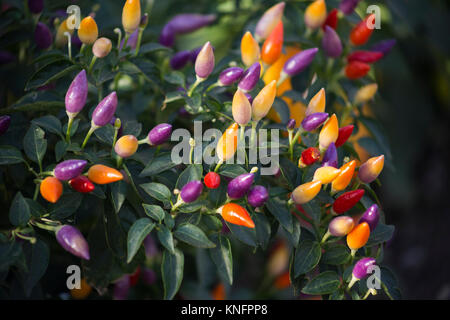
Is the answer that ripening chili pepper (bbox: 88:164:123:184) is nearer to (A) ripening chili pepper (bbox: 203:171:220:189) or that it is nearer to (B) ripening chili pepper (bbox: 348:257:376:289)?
(A) ripening chili pepper (bbox: 203:171:220:189)

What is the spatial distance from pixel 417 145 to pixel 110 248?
4.79ft

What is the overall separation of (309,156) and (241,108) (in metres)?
0.12

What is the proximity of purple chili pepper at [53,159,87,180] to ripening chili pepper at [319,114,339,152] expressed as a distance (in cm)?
33

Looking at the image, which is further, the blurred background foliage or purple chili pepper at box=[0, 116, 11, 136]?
the blurred background foliage

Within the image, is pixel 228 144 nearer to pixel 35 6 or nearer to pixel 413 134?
pixel 35 6

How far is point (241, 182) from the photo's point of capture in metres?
0.68

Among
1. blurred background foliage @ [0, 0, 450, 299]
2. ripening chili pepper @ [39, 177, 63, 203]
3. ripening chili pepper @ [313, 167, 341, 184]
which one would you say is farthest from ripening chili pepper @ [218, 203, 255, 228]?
blurred background foliage @ [0, 0, 450, 299]

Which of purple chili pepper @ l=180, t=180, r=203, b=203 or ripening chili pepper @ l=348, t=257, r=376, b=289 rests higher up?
purple chili pepper @ l=180, t=180, r=203, b=203

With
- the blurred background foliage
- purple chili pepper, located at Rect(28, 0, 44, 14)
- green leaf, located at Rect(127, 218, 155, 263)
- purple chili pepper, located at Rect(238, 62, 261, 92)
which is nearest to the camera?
green leaf, located at Rect(127, 218, 155, 263)

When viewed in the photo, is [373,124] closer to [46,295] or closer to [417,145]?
[46,295]

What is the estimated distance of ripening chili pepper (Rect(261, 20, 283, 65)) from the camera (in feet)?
2.78

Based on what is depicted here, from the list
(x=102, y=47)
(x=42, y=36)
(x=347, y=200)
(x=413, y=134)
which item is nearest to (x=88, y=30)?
(x=102, y=47)

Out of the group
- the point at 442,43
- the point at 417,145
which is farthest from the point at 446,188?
the point at 442,43

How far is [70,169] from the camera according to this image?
66cm
